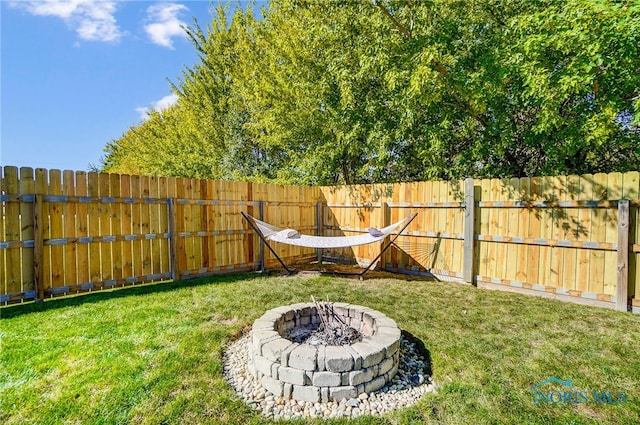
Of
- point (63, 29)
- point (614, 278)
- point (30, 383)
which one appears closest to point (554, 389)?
point (614, 278)

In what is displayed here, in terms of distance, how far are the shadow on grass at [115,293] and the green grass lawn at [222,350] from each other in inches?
1.2

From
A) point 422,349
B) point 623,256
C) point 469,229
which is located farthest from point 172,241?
point 623,256

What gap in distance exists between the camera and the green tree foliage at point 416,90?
12.9ft

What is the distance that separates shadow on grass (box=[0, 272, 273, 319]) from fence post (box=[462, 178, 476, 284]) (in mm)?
3430

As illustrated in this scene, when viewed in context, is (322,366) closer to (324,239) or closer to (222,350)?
(222,350)

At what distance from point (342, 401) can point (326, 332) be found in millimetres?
707

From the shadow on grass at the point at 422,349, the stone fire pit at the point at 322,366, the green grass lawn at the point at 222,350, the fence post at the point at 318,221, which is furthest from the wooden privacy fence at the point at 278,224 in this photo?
the stone fire pit at the point at 322,366

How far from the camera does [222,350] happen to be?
2613 mm

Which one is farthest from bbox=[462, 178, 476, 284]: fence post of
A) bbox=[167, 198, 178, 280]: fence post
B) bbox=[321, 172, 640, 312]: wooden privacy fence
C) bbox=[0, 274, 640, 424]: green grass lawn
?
bbox=[167, 198, 178, 280]: fence post

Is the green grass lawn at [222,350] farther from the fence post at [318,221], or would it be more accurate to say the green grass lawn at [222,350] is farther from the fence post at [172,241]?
the fence post at [318,221]

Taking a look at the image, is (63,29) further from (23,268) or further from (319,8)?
(319,8)

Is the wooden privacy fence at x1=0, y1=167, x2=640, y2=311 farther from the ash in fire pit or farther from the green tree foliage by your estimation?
the ash in fire pit

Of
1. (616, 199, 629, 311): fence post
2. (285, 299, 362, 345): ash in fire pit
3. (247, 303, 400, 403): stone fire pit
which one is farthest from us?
(616, 199, 629, 311): fence post

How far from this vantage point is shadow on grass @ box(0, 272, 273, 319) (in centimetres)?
350
